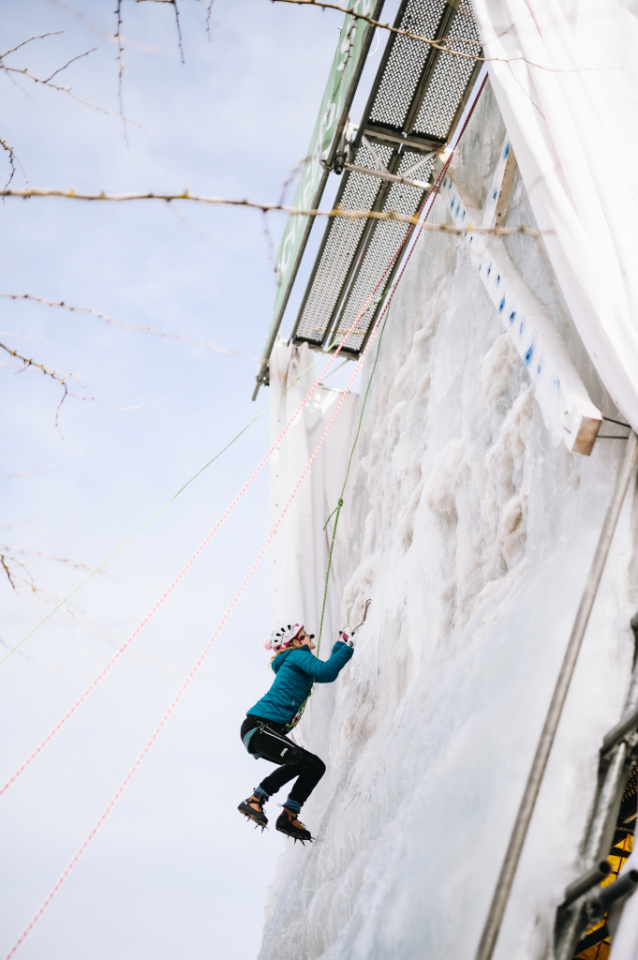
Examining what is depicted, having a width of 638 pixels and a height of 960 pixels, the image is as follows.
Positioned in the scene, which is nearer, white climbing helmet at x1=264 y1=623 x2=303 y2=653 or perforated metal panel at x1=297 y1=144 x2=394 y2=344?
white climbing helmet at x1=264 y1=623 x2=303 y2=653

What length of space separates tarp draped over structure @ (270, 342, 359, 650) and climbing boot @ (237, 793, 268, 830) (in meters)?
1.59

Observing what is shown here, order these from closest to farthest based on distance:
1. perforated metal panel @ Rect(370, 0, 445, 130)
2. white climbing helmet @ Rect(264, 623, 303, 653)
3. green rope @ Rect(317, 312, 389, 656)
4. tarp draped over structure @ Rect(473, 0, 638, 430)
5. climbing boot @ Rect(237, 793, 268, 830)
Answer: tarp draped over structure @ Rect(473, 0, 638, 430)
climbing boot @ Rect(237, 793, 268, 830)
white climbing helmet @ Rect(264, 623, 303, 653)
perforated metal panel @ Rect(370, 0, 445, 130)
green rope @ Rect(317, 312, 389, 656)

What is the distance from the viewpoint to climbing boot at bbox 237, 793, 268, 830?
2994 millimetres

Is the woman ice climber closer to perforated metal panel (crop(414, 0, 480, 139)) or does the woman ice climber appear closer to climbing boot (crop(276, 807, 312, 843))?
climbing boot (crop(276, 807, 312, 843))

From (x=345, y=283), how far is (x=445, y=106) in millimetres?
1297

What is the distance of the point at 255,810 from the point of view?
3.01m

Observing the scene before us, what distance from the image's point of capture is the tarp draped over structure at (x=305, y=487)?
15.7ft

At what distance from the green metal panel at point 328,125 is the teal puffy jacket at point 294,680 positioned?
1578 mm

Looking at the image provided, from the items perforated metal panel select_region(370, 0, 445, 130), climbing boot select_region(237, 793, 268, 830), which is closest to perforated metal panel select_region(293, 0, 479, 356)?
perforated metal panel select_region(370, 0, 445, 130)

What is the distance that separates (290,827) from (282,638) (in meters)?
0.80

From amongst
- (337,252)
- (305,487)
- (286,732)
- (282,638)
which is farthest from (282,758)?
(337,252)

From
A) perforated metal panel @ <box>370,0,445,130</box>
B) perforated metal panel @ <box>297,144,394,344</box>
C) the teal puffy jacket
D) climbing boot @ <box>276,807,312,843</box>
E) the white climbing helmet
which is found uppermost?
perforated metal panel @ <box>370,0,445,130</box>

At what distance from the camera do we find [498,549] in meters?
2.54

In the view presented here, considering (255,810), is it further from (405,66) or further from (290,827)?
(405,66)
